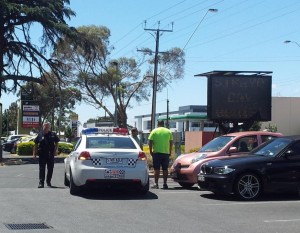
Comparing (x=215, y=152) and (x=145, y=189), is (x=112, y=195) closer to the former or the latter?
(x=145, y=189)

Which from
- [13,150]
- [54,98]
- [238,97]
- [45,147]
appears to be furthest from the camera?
[54,98]

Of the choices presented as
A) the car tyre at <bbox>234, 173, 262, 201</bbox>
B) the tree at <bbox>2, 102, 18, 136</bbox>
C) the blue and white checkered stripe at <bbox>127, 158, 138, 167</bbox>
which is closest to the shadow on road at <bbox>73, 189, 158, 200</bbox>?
the blue and white checkered stripe at <bbox>127, 158, 138, 167</bbox>

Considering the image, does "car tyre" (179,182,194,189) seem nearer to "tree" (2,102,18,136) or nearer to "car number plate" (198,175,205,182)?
"car number plate" (198,175,205,182)

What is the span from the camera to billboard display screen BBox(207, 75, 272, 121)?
64.3 ft

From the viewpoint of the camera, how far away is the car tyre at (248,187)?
11.8 m

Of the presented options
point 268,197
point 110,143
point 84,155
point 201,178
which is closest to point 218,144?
point 201,178

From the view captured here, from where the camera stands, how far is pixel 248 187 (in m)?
11.9

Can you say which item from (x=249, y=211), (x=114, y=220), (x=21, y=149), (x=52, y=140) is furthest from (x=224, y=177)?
(x=21, y=149)

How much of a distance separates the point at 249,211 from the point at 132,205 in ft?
7.77

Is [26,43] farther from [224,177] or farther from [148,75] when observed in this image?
[224,177]

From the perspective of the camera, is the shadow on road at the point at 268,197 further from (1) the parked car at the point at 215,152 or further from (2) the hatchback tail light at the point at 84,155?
(2) the hatchback tail light at the point at 84,155

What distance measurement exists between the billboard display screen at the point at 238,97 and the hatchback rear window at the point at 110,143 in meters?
7.15

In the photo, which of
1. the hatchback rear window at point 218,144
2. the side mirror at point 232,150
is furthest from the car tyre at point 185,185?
the side mirror at point 232,150

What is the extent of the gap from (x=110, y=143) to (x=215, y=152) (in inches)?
120
